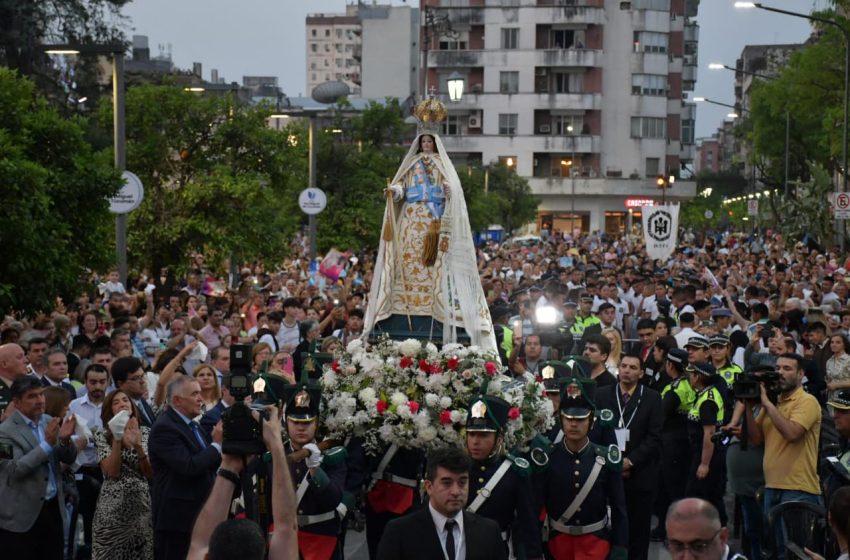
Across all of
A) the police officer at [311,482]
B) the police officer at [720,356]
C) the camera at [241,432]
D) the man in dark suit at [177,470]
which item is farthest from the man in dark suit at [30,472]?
the police officer at [720,356]

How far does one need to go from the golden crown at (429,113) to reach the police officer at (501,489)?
494 centimetres

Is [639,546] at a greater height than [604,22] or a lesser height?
lesser

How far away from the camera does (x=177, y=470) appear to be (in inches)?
347

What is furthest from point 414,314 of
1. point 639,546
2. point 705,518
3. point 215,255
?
point 215,255

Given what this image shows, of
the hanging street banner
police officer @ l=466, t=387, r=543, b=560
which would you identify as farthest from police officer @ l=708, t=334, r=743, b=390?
the hanging street banner

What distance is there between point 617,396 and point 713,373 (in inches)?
50.4

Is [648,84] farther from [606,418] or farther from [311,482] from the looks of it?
[311,482]

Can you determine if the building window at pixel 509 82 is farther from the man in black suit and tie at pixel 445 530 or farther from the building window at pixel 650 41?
the man in black suit and tie at pixel 445 530

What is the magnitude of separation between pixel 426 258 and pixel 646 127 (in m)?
78.6

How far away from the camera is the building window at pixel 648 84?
89.2 m

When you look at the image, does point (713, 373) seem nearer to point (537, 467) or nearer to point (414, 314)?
point (414, 314)

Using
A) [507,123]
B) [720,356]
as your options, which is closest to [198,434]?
[720,356]

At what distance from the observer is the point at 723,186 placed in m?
126

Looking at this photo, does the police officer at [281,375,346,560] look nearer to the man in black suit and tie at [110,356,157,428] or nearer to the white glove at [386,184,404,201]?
the man in black suit and tie at [110,356,157,428]
